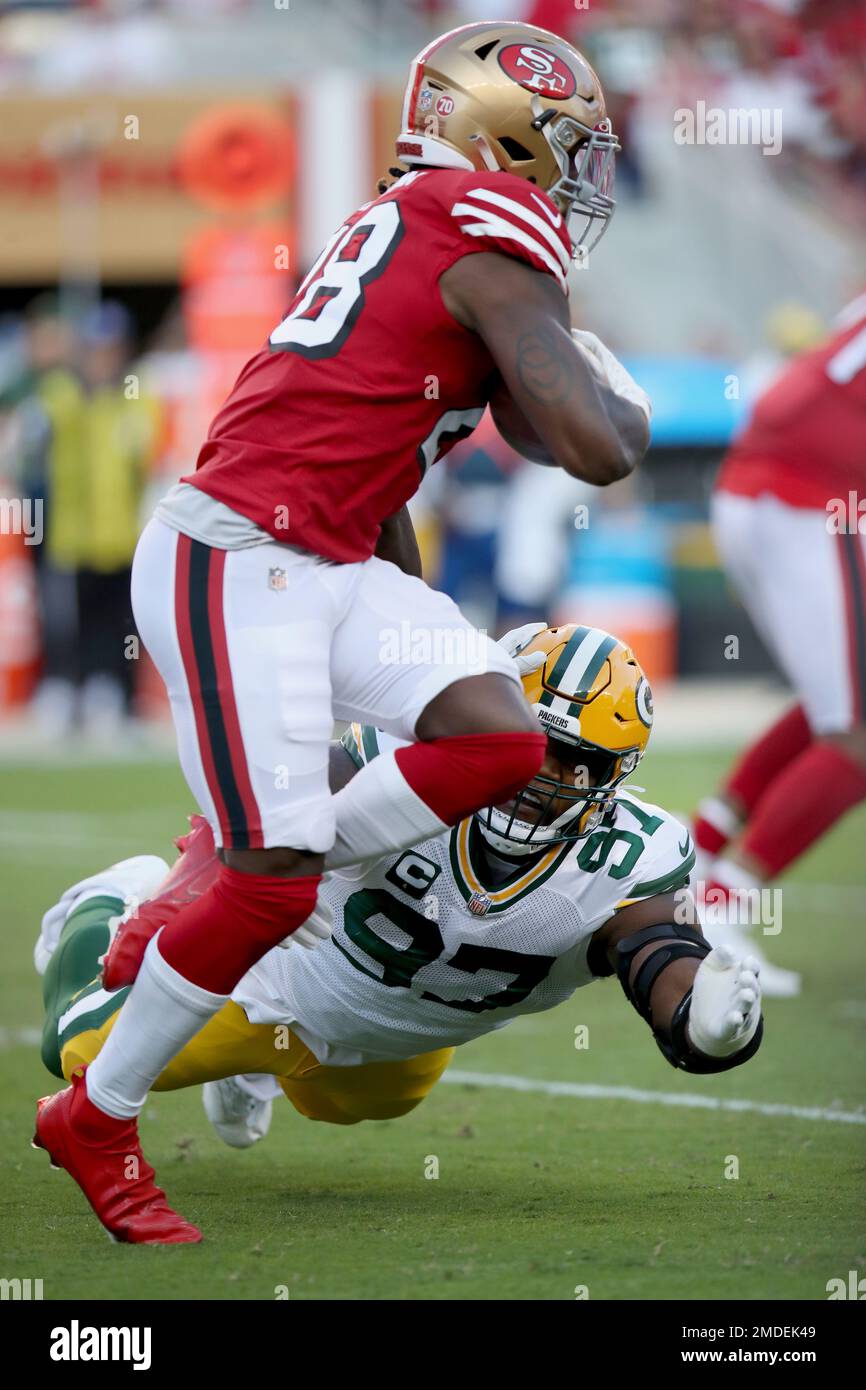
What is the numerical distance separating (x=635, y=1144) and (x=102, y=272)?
13943 millimetres

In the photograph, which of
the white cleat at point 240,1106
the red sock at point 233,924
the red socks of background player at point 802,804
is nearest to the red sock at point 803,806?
the red socks of background player at point 802,804

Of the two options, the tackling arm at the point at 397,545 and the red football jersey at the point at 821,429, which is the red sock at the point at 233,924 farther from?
the red football jersey at the point at 821,429

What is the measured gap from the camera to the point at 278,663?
125 inches

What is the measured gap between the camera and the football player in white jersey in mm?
3438

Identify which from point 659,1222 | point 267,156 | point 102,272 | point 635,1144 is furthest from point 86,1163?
point 102,272

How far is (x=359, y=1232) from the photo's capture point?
3.38 m

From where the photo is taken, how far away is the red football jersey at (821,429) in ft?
19.8

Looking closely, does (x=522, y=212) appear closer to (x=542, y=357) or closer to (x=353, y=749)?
(x=542, y=357)

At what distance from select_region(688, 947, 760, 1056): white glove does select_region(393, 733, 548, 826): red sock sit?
424 mm

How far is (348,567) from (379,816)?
412 mm

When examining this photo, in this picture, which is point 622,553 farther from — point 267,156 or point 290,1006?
point 290,1006

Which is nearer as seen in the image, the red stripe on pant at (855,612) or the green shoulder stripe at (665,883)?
the green shoulder stripe at (665,883)

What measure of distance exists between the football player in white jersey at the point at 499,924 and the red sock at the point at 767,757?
2.34 meters

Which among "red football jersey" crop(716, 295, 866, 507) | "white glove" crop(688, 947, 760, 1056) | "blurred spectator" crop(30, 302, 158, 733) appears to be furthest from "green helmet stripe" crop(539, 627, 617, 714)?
"blurred spectator" crop(30, 302, 158, 733)
